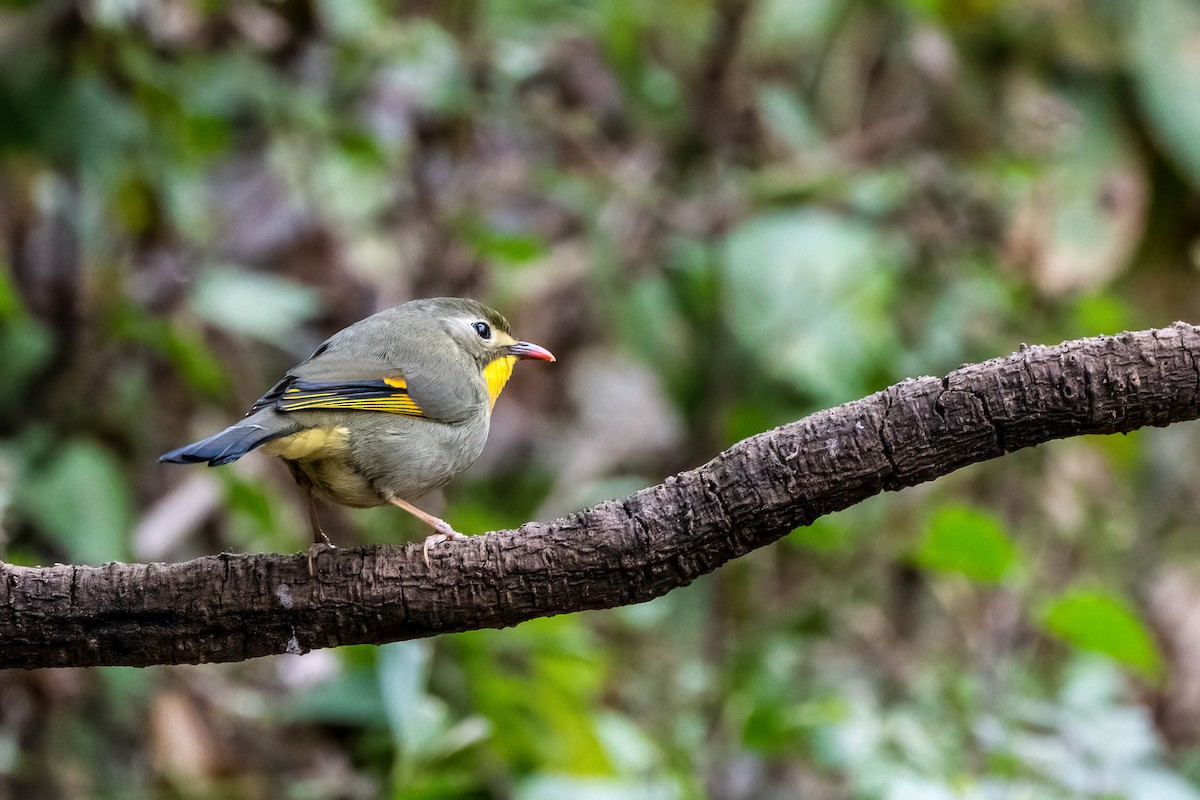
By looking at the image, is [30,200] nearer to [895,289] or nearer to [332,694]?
[332,694]

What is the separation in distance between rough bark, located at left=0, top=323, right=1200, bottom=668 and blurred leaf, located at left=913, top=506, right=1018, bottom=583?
1453 mm

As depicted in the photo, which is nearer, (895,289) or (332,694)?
(332,694)

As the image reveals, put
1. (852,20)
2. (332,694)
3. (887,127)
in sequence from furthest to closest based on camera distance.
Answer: (852,20), (887,127), (332,694)

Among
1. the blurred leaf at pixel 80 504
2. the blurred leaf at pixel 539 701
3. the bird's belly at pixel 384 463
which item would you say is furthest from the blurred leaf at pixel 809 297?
the blurred leaf at pixel 80 504

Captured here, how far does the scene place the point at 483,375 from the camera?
11.6 feet

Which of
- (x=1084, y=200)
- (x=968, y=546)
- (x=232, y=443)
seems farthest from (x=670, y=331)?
(x=232, y=443)

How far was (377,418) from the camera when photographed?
299 cm

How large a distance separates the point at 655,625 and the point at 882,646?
51.5 inches

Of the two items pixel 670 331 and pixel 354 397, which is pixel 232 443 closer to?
pixel 354 397

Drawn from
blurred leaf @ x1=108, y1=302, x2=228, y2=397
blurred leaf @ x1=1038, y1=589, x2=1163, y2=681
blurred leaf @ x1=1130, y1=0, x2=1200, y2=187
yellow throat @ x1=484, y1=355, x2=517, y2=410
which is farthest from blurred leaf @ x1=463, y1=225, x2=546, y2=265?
blurred leaf @ x1=1130, y1=0, x2=1200, y2=187

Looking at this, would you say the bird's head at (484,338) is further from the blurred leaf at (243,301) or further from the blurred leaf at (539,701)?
the blurred leaf at (243,301)

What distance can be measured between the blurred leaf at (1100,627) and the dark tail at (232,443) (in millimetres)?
2340

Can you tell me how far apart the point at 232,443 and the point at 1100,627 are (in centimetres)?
261

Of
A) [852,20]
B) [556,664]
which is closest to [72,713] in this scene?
[556,664]
